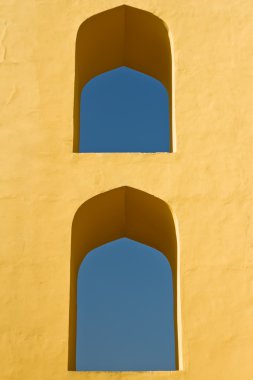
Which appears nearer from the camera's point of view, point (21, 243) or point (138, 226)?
point (21, 243)

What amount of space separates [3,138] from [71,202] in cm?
88

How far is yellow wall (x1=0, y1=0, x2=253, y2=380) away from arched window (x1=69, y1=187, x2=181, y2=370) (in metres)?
0.18

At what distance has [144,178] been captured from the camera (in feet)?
23.1

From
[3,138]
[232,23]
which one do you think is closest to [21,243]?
[3,138]

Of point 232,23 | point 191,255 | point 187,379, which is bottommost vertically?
point 187,379

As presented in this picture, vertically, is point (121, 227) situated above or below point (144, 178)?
below

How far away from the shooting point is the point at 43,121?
7.30 metres

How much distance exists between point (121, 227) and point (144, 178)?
1.04m

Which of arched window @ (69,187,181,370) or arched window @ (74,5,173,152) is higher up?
arched window @ (74,5,173,152)

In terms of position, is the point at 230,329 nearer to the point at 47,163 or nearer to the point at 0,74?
the point at 47,163

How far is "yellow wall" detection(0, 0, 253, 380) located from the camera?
645cm

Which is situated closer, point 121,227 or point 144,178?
point 144,178

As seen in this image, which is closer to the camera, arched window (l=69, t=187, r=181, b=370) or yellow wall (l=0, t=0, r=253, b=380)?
yellow wall (l=0, t=0, r=253, b=380)

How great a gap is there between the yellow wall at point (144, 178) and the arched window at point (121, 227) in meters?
0.18
